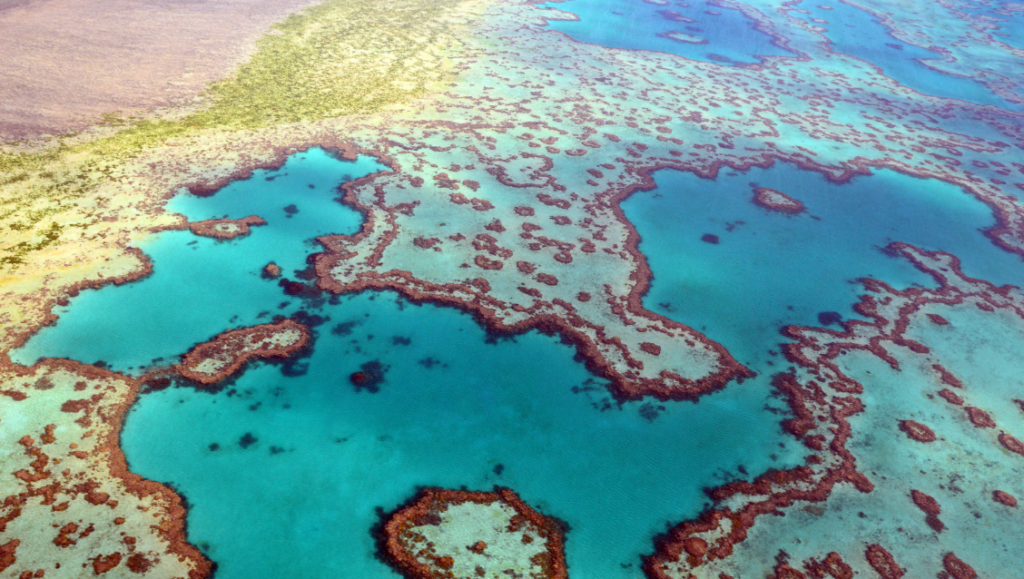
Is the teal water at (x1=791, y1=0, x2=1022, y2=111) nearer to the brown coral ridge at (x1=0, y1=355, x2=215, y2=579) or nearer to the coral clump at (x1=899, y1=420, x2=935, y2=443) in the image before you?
the coral clump at (x1=899, y1=420, x2=935, y2=443)

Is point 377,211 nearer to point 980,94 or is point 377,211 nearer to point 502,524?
point 502,524

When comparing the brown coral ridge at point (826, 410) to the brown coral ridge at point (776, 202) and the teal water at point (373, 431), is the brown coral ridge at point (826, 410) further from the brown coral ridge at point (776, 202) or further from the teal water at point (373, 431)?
the brown coral ridge at point (776, 202)

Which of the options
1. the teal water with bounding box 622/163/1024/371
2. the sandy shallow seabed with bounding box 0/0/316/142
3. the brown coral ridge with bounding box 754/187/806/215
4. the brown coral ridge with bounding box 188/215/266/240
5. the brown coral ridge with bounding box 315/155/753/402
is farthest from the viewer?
the sandy shallow seabed with bounding box 0/0/316/142

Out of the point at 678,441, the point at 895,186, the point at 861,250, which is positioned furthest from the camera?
the point at 895,186

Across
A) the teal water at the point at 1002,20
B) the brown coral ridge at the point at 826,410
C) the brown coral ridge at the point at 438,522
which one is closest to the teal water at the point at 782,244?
the brown coral ridge at the point at 826,410

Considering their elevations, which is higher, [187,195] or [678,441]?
→ [187,195]

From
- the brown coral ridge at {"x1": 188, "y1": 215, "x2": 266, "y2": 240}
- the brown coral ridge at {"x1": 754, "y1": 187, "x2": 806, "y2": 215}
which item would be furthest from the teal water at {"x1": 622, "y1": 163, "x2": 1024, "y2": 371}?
the brown coral ridge at {"x1": 188, "y1": 215, "x2": 266, "y2": 240}

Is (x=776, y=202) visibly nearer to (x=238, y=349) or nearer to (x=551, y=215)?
(x=551, y=215)

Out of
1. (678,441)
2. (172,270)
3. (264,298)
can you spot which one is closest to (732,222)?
(678,441)
